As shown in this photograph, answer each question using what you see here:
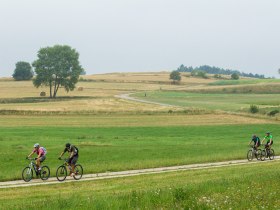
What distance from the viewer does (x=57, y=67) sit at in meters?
129

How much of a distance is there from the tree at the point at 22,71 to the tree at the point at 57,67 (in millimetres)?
52472

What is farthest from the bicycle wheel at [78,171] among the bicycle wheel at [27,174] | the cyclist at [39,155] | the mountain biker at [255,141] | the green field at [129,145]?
the mountain biker at [255,141]

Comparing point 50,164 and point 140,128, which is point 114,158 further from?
point 140,128

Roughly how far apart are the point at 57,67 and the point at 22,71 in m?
58.4

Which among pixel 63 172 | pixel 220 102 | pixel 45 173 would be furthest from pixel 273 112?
pixel 45 173

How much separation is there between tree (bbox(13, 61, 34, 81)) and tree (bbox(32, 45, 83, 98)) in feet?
172

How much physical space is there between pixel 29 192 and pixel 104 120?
5125cm

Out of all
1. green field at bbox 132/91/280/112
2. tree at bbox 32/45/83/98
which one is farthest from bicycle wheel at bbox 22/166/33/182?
tree at bbox 32/45/83/98

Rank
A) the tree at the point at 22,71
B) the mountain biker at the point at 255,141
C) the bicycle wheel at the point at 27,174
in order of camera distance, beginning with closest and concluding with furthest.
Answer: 1. the bicycle wheel at the point at 27,174
2. the mountain biker at the point at 255,141
3. the tree at the point at 22,71

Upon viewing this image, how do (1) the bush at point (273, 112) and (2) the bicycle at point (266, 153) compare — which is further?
(1) the bush at point (273, 112)

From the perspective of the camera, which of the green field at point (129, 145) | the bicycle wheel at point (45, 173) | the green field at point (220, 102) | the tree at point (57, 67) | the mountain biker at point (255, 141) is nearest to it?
the bicycle wheel at point (45, 173)

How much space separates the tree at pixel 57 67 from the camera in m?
128

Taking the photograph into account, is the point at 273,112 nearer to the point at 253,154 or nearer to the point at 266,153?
the point at 266,153

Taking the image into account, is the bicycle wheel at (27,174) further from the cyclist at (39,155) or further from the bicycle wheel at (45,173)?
the bicycle wheel at (45,173)
